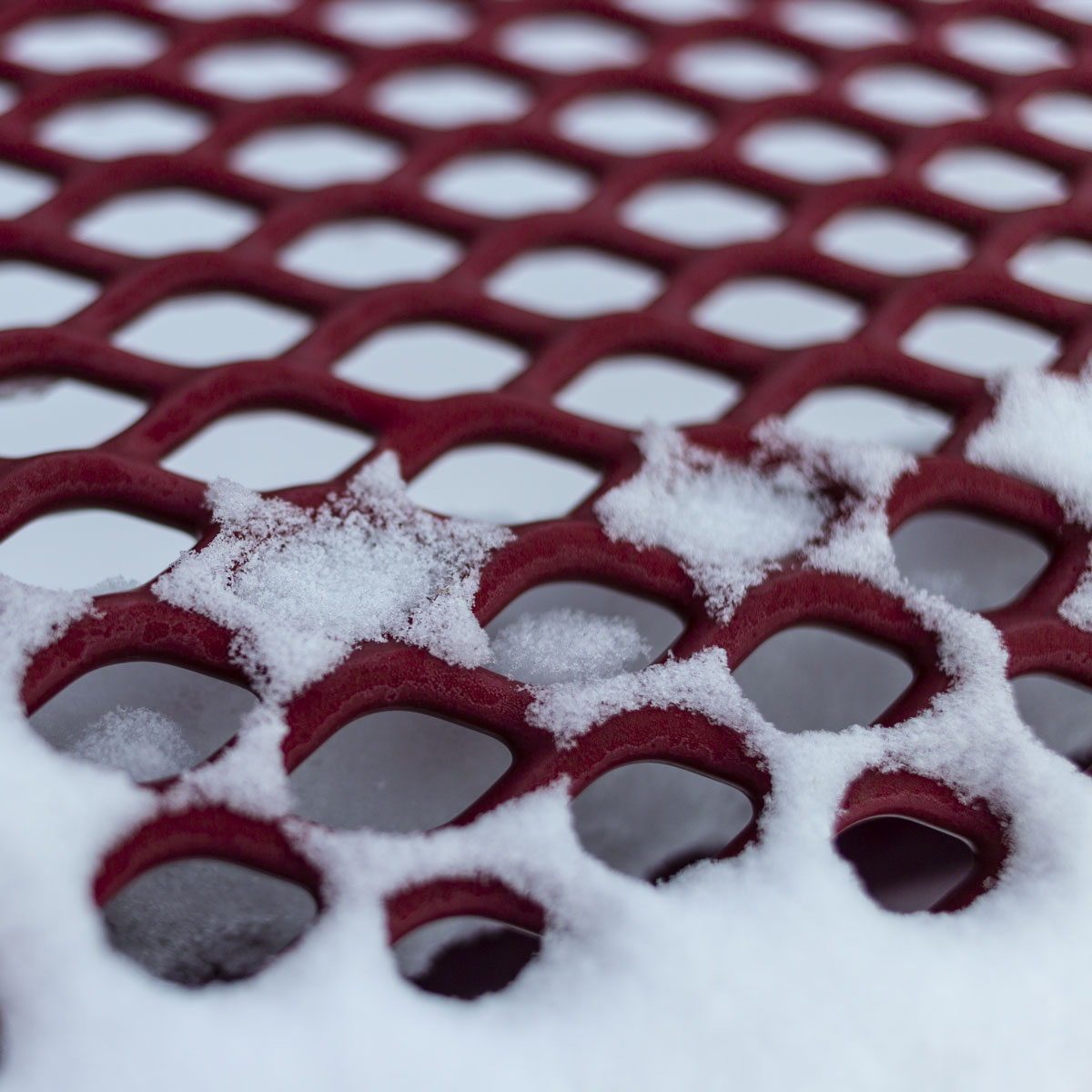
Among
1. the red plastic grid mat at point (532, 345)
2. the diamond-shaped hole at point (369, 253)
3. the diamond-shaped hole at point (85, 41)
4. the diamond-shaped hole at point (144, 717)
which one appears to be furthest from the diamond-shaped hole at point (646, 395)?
the diamond-shaped hole at point (85, 41)

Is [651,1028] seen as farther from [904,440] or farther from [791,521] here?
[904,440]

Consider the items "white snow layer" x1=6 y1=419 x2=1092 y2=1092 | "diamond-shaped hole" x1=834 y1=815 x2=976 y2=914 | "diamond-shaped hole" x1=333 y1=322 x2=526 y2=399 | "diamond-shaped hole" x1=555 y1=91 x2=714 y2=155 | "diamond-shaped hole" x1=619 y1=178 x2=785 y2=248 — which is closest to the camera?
"white snow layer" x1=6 y1=419 x2=1092 y2=1092

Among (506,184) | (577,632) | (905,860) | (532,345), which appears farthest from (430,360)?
(905,860)

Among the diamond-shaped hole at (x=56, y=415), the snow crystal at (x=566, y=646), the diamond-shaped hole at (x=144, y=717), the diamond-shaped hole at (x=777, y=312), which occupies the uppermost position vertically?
the diamond-shaped hole at (x=777, y=312)

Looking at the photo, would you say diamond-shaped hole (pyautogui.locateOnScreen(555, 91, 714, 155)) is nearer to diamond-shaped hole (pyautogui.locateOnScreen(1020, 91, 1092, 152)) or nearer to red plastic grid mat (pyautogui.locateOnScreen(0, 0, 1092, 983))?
red plastic grid mat (pyautogui.locateOnScreen(0, 0, 1092, 983))

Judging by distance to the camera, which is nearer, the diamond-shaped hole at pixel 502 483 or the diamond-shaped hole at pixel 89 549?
the diamond-shaped hole at pixel 89 549

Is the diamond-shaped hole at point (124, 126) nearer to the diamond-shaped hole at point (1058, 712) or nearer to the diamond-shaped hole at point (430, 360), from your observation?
the diamond-shaped hole at point (430, 360)

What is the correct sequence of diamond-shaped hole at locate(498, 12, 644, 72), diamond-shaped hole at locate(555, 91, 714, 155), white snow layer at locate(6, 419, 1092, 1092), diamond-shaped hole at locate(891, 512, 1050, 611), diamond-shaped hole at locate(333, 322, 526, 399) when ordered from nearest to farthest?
white snow layer at locate(6, 419, 1092, 1092) < diamond-shaped hole at locate(891, 512, 1050, 611) < diamond-shaped hole at locate(333, 322, 526, 399) < diamond-shaped hole at locate(555, 91, 714, 155) < diamond-shaped hole at locate(498, 12, 644, 72)

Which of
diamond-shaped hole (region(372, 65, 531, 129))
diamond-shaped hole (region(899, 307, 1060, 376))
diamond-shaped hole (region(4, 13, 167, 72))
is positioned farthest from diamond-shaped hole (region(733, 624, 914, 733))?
diamond-shaped hole (region(4, 13, 167, 72))
